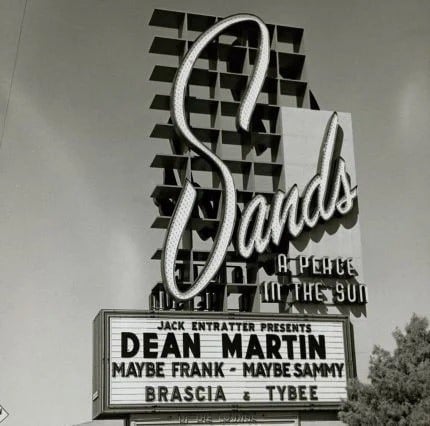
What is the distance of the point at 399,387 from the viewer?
86.6 ft

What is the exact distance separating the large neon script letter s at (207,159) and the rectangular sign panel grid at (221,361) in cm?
135

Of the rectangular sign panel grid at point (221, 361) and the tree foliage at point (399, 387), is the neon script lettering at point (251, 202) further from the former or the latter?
the tree foliage at point (399, 387)

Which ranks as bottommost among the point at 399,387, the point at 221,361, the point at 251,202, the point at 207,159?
the point at 399,387

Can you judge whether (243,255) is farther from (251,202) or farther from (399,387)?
(399,387)

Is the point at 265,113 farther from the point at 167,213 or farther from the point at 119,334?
the point at 119,334

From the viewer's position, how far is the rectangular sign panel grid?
28797 mm

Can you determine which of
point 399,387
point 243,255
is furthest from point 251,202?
point 399,387

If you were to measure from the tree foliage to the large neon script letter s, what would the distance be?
580 cm

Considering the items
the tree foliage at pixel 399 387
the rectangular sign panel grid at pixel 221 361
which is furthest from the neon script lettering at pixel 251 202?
the tree foliage at pixel 399 387

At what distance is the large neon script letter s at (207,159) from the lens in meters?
30.1

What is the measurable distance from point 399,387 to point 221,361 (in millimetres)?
5838

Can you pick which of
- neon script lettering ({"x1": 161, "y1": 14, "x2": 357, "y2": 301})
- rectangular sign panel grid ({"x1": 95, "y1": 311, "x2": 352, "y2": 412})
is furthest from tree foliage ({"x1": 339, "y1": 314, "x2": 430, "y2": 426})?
neon script lettering ({"x1": 161, "y1": 14, "x2": 357, "y2": 301})

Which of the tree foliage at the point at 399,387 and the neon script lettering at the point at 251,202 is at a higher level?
the neon script lettering at the point at 251,202

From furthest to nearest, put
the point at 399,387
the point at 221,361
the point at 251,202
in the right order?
the point at 251,202, the point at 221,361, the point at 399,387
